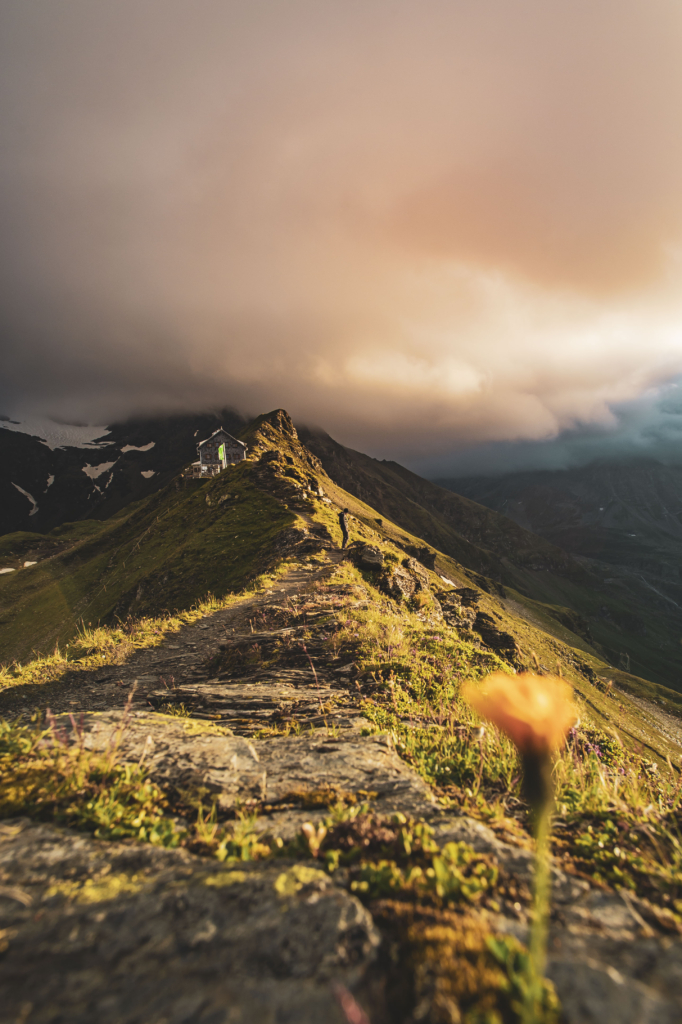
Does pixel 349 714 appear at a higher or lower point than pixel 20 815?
lower

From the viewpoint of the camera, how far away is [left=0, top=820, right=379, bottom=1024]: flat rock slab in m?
1.64

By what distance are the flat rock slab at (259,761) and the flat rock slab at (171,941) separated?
130cm

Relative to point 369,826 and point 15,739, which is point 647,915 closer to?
point 369,826

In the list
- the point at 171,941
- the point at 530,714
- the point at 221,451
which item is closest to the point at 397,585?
the point at 530,714

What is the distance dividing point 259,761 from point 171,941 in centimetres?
284

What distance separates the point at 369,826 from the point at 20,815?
9.00ft

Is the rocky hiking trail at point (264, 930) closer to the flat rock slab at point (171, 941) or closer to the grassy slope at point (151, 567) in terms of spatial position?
the flat rock slab at point (171, 941)

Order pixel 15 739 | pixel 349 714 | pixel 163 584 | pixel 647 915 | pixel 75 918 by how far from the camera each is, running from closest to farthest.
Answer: pixel 75 918 → pixel 647 915 → pixel 15 739 → pixel 349 714 → pixel 163 584

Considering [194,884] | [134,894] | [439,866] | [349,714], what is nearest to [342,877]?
[439,866]

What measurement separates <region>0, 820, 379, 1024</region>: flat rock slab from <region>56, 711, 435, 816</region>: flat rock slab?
1295mm

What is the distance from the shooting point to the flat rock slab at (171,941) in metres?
1.64

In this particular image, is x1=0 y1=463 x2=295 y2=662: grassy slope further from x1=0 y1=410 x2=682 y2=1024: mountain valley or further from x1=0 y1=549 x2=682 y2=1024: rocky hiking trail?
x1=0 y1=549 x2=682 y2=1024: rocky hiking trail

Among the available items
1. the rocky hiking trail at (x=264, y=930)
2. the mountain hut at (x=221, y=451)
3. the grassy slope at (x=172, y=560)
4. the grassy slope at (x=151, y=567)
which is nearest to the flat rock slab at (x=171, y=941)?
the rocky hiking trail at (x=264, y=930)

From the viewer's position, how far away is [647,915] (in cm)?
227
